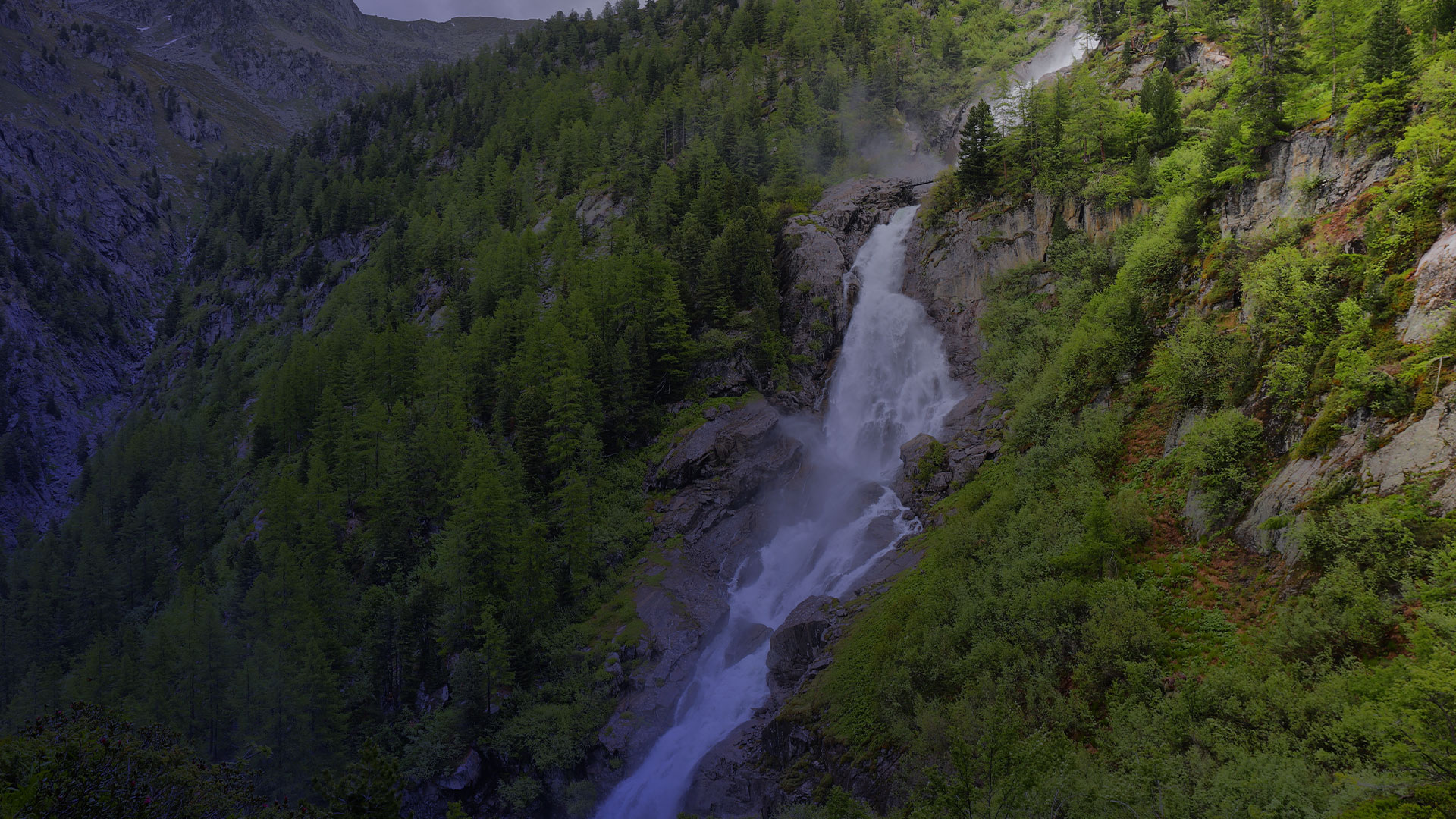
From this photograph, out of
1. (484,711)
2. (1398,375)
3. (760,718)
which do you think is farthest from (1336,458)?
(484,711)

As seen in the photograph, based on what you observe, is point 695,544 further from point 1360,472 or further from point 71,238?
point 71,238

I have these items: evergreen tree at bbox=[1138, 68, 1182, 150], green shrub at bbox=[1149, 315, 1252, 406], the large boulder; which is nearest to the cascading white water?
the large boulder

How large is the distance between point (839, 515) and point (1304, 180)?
102 feet

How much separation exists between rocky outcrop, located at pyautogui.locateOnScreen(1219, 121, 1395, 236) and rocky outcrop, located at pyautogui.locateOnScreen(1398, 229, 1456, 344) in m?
6.66

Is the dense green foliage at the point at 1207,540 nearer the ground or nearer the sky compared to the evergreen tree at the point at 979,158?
nearer the ground

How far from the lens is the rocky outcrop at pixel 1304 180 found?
88.8ft

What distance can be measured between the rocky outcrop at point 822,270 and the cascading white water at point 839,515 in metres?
1.54

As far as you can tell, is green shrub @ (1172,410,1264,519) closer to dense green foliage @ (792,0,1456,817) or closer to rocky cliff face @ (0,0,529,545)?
dense green foliage @ (792,0,1456,817)

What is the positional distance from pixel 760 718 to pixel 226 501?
69241 mm

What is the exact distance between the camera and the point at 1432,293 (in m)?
20.7

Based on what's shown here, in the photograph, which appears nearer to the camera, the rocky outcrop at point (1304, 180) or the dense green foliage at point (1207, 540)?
the dense green foliage at point (1207, 540)

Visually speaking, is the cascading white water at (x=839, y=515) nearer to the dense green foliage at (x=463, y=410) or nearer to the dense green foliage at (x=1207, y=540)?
the dense green foliage at (x=463, y=410)

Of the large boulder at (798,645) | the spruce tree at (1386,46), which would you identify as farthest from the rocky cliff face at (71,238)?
the spruce tree at (1386,46)

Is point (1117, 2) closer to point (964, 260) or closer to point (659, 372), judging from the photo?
point (964, 260)
